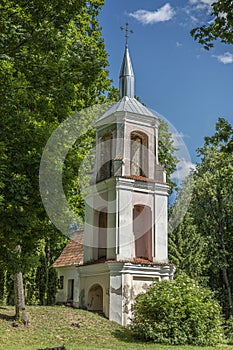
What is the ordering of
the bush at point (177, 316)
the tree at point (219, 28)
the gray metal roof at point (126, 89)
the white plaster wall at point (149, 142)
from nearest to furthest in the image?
1. the tree at point (219, 28)
2. the bush at point (177, 316)
3. the white plaster wall at point (149, 142)
4. the gray metal roof at point (126, 89)

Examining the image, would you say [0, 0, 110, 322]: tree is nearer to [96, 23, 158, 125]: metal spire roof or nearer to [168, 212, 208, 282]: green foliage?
[96, 23, 158, 125]: metal spire roof

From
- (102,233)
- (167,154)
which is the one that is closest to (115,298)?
(102,233)

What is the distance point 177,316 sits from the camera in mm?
13617

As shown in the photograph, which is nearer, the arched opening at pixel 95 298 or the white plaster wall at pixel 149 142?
the arched opening at pixel 95 298

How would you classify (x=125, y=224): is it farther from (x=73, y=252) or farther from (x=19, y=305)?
(x=73, y=252)

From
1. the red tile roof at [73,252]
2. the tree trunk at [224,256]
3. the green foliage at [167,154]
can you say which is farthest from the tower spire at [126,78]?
the tree trunk at [224,256]

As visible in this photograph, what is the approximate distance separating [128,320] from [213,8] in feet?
38.7

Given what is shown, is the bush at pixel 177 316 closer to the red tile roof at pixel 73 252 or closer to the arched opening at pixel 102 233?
the arched opening at pixel 102 233

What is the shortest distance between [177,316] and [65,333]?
3.56m

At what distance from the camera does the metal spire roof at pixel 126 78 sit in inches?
757

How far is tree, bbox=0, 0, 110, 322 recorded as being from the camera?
7.79 meters

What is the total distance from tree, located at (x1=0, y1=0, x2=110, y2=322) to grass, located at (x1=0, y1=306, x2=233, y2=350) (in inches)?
176

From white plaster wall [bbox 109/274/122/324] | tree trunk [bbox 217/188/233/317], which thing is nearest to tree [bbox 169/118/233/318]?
tree trunk [bbox 217/188/233/317]

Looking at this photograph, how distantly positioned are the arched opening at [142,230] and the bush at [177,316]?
263 cm
